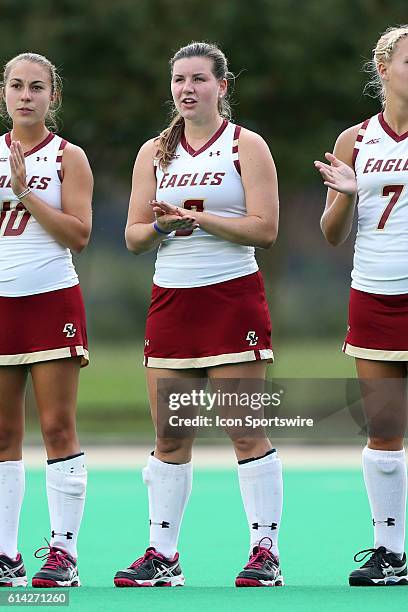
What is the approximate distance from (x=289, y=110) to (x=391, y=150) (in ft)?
28.0

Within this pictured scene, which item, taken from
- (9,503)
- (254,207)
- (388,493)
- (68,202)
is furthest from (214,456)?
(254,207)

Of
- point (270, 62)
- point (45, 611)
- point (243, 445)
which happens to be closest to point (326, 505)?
point (243, 445)

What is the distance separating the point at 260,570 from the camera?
20.5ft

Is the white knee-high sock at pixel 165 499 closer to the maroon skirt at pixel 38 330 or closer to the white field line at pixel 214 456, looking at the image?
the maroon skirt at pixel 38 330

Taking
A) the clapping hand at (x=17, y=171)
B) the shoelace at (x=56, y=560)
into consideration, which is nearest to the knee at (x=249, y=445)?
the shoelace at (x=56, y=560)

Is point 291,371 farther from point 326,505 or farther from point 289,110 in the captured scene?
point 326,505

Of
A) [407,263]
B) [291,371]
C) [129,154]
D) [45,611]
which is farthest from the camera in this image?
A: [291,371]

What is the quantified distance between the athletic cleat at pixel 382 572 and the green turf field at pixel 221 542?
74 millimetres

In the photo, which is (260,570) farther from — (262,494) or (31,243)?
(31,243)

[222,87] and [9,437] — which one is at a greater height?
[222,87]

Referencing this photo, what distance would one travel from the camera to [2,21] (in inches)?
555

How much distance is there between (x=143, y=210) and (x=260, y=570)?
1547 millimetres

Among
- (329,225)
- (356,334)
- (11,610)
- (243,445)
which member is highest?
(329,225)

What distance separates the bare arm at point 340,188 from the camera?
6219 mm
